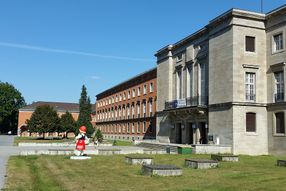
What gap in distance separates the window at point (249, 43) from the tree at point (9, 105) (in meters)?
92.8

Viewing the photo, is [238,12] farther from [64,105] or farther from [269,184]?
[64,105]

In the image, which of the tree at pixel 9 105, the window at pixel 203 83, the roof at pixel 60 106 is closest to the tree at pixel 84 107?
the roof at pixel 60 106

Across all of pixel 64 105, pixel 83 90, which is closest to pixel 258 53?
pixel 83 90

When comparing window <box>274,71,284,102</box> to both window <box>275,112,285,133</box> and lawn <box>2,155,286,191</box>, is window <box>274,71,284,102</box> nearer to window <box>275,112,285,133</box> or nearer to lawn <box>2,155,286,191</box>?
window <box>275,112,285,133</box>

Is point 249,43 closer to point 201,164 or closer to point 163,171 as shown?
point 201,164

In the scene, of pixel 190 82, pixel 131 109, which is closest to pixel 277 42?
pixel 190 82

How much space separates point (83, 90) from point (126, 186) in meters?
81.8

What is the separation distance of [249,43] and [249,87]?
158 inches

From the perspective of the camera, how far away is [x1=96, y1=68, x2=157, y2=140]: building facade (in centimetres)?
5869

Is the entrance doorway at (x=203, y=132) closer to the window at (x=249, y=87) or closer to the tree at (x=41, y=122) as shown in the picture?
the window at (x=249, y=87)

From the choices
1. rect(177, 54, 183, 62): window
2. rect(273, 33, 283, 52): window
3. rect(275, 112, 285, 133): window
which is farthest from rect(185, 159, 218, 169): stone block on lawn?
rect(177, 54, 183, 62): window

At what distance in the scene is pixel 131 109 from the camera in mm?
69000

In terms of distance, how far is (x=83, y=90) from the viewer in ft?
305

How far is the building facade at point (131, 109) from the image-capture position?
5869cm
